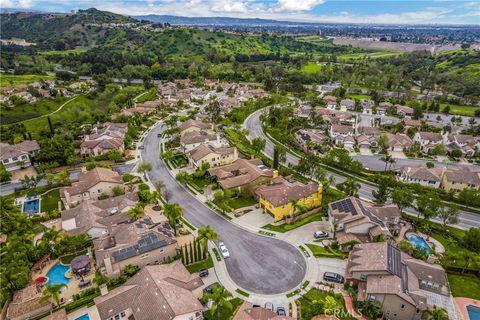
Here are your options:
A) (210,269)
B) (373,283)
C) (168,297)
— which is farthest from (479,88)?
(168,297)

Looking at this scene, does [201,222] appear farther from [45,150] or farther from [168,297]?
[45,150]

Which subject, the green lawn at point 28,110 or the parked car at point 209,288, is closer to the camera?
the parked car at point 209,288

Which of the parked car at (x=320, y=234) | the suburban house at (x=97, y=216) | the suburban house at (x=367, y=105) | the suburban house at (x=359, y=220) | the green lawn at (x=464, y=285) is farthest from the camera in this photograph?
the suburban house at (x=367, y=105)

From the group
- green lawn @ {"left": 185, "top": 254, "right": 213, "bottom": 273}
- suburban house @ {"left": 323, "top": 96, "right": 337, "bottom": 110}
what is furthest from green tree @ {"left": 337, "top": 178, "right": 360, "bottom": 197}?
suburban house @ {"left": 323, "top": 96, "right": 337, "bottom": 110}

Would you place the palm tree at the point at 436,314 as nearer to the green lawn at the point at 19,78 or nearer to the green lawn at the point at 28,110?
the green lawn at the point at 28,110

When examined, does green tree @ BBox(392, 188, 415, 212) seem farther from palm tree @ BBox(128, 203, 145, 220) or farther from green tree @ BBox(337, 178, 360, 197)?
palm tree @ BBox(128, 203, 145, 220)

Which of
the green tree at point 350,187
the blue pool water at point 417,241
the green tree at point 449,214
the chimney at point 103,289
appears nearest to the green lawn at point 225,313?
the chimney at point 103,289

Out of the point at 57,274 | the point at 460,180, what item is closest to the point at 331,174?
the point at 460,180
